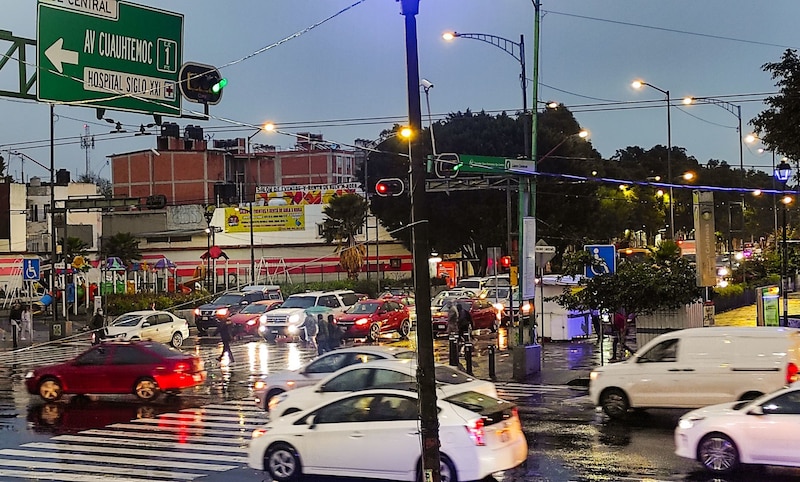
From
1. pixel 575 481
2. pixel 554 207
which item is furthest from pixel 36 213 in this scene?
pixel 575 481

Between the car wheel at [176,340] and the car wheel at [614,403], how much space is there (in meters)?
A: 23.6

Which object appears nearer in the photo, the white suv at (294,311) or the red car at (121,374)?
the red car at (121,374)

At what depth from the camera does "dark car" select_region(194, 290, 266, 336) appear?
4191 centimetres

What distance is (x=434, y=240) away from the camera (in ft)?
209

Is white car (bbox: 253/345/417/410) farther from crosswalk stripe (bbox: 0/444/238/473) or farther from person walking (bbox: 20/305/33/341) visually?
person walking (bbox: 20/305/33/341)

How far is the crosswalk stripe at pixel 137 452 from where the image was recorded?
14094 mm

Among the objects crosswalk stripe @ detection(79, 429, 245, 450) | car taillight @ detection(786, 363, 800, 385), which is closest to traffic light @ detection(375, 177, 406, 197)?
crosswalk stripe @ detection(79, 429, 245, 450)

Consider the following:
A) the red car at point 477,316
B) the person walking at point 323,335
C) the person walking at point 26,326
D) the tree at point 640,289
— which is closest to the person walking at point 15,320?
the person walking at point 26,326

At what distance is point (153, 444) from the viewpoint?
51.2 feet

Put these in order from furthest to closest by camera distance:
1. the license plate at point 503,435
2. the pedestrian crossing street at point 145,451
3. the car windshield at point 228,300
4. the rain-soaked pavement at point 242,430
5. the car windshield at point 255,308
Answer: the car windshield at point 228,300
the car windshield at point 255,308
the pedestrian crossing street at point 145,451
the rain-soaked pavement at point 242,430
the license plate at point 503,435

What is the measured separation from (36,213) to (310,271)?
1079 inches

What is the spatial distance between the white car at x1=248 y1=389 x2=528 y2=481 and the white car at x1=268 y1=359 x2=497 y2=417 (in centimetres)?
166

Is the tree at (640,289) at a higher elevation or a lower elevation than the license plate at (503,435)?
higher

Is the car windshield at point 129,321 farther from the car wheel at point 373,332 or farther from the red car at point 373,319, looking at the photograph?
the car wheel at point 373,332
